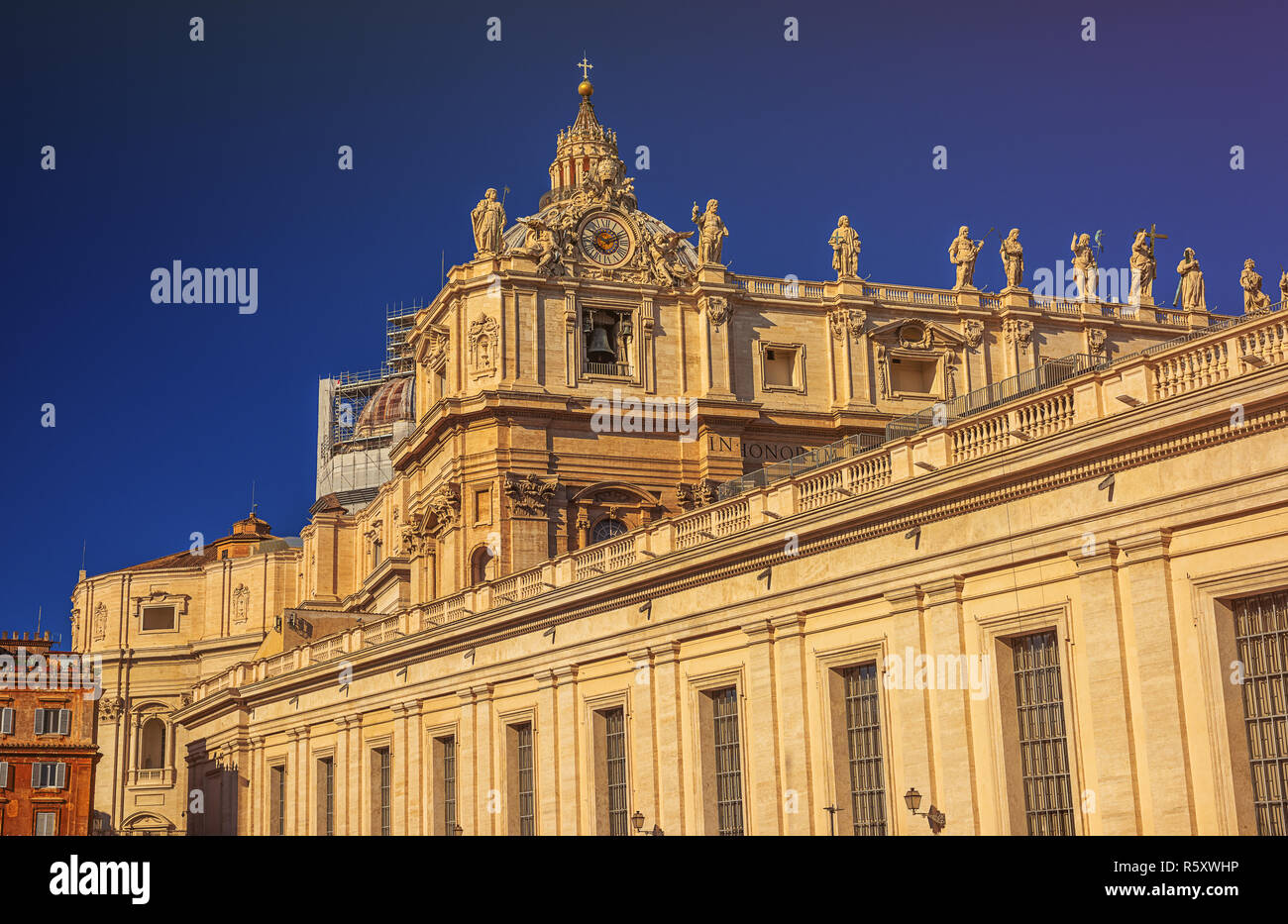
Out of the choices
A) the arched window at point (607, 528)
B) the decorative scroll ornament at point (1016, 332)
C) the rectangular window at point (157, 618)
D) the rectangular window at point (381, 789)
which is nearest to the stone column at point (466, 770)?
the rectangular window at point (381, 789)

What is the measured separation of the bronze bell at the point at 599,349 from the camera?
60875mm

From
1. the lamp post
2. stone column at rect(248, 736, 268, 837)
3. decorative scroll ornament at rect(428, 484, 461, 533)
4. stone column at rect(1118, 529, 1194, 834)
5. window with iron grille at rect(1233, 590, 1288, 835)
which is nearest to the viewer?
window with iron grille at rect(1233, 590, 1288, 835)

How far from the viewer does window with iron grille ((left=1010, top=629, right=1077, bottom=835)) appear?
28.9m

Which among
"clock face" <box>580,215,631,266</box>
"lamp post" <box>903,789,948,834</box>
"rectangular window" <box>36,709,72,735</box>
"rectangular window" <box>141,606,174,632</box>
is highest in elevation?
"clock face" <box>580,215,631,266</box>

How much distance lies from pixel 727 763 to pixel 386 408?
75.4 meters

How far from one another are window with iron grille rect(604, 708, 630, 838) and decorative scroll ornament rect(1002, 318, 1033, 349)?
96.2 feet

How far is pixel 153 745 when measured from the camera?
10644 centimetres

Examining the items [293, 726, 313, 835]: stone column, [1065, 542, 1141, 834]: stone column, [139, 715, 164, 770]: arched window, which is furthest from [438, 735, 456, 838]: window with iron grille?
[139, 715, 164, 770]: arched window

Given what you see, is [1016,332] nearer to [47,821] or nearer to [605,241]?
[605,241]

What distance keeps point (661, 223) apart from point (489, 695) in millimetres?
30128

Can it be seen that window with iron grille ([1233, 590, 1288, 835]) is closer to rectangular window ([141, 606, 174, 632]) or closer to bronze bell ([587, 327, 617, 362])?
bronze bell ([587, 327, 617, 362])

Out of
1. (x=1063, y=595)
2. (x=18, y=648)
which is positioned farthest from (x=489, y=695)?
(x=18, y=648)

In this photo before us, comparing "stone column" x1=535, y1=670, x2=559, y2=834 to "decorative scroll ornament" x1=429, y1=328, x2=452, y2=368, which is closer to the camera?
"stone column" x1=535, y1=670, x2=559, y2=834
